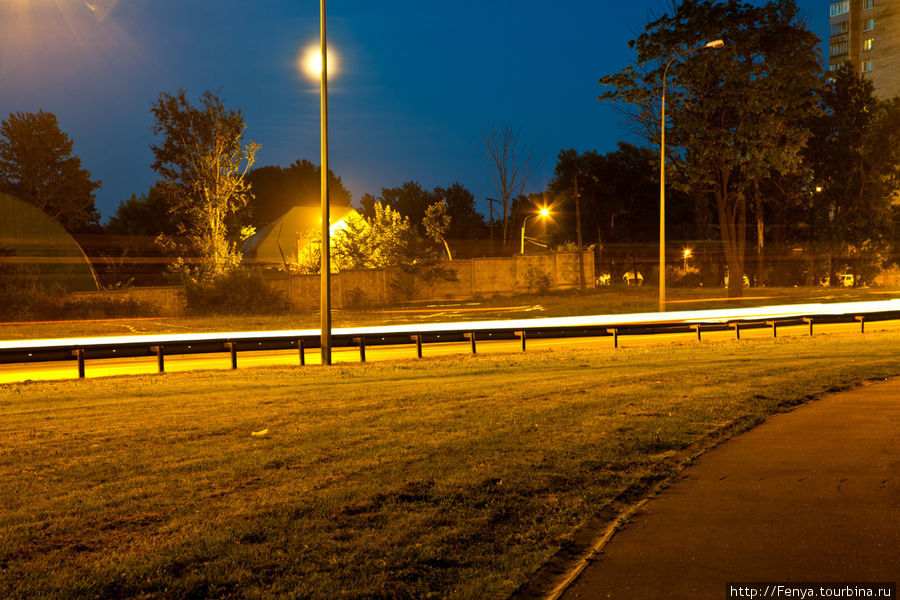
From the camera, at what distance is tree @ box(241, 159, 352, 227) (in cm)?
9412

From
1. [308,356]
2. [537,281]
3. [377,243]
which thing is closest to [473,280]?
[537,281]

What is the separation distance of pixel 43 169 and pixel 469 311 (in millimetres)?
38680

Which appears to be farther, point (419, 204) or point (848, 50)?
point (848, 50)

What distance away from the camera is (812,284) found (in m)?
50.8

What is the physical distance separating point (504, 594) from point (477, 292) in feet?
118

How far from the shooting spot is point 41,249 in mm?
36062

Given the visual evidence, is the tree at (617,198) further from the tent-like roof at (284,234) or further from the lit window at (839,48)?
the lit window at (839,48)

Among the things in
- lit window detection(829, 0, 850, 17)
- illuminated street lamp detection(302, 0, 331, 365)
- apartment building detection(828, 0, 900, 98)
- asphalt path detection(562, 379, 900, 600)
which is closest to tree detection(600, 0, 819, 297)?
illuminated street lamp detection(302, 0, 331, 365)

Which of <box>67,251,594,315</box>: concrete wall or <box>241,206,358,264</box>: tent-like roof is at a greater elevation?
<box>241,206,358,264</box>: tent-like roof

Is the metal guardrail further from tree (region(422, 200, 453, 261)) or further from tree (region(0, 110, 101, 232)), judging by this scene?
tree (region(0, 110, 101, 232))

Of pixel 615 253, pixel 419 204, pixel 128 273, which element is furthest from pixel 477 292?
pixel 419 204

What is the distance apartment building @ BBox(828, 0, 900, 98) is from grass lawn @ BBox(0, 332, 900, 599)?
8760 cm

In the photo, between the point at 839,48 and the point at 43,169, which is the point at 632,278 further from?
the point at 839,48

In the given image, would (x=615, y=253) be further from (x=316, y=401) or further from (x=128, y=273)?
(x=316, y=401)
